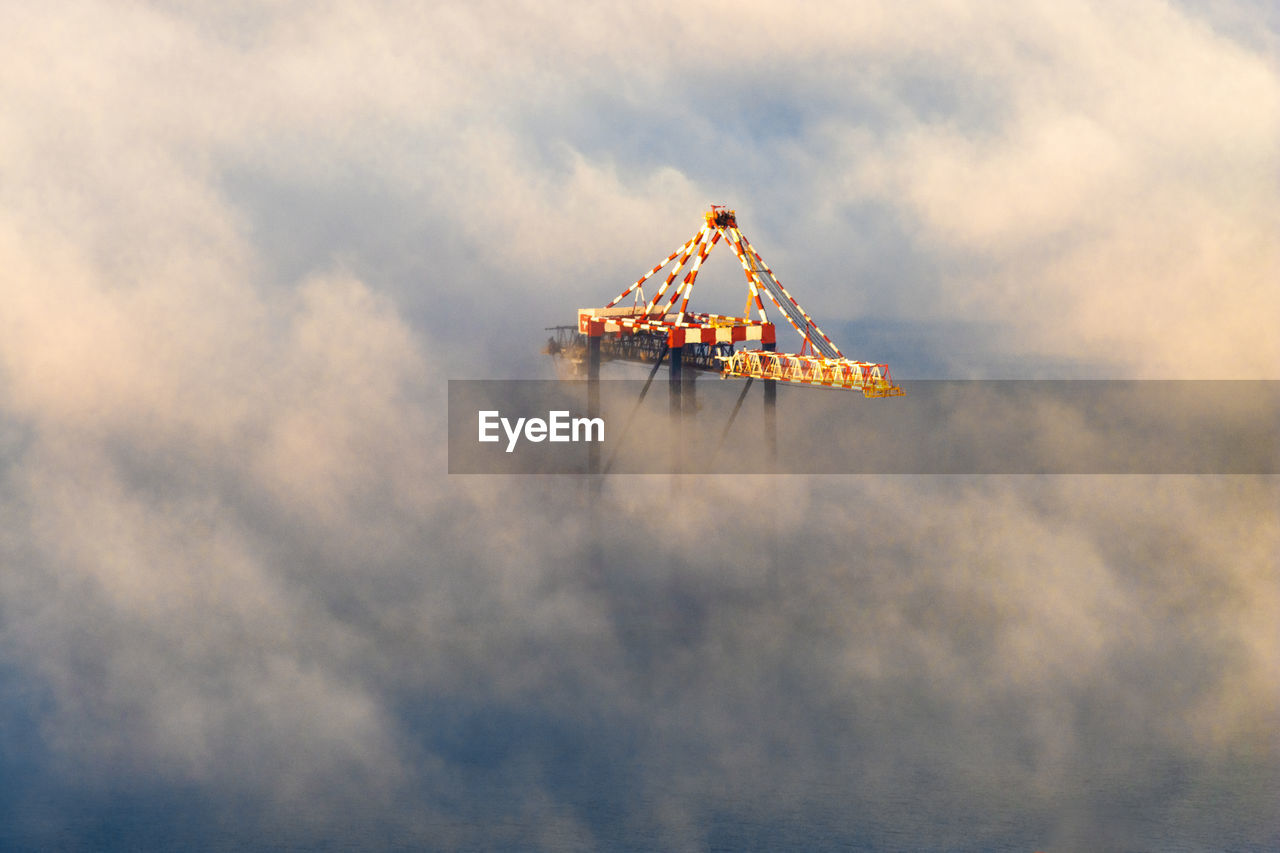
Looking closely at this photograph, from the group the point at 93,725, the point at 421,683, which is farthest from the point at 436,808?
the point at 93,725

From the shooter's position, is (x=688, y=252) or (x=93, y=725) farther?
(x=93, y=725)

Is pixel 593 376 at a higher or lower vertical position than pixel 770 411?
higher

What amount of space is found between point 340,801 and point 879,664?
66976mm

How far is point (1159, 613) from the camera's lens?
19262 centimetres

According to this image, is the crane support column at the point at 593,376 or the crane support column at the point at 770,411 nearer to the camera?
the crane support column at the point at 770,411

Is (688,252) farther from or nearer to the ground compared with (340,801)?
farther from the ground

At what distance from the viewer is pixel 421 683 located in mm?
168500

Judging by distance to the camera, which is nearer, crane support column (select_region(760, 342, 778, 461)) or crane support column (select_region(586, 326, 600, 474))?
crane support column (select_region(760, 342, 778, 461))

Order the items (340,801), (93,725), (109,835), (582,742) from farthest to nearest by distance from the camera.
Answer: (93,725), (582,742), (340,801), (109,835)

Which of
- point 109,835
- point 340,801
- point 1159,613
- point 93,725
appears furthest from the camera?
point 1159,613

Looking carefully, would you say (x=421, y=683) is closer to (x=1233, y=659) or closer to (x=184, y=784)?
(x=184, y=784)

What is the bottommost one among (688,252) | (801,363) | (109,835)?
(109,835)

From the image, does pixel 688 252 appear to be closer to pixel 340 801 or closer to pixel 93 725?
pixel 340 801

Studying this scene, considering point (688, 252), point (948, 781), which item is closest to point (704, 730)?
point (948, 781)
